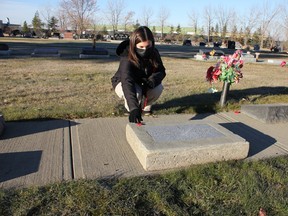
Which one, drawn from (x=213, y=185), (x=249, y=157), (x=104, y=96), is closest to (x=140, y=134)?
(x=213, y=185)

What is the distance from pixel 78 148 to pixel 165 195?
1.32m

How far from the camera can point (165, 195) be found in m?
2.45

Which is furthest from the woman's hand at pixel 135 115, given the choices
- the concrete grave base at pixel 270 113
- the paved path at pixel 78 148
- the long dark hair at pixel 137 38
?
the concrete grave base at pixel 270 113

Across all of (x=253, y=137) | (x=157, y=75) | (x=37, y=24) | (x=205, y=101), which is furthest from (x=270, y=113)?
(x=37, y=24)

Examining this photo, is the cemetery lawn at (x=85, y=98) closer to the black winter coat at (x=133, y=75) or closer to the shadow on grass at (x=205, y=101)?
the shadow on grass at (x=205, y=101)

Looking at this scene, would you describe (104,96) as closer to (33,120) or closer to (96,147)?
(33,120)

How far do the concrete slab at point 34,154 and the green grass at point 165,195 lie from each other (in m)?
0.22

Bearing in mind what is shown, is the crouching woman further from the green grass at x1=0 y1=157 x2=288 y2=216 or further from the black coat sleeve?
the green grass at x1=0 y1=157 x2=288 y2=216

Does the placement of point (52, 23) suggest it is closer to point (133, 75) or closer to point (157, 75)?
point (157, 75)

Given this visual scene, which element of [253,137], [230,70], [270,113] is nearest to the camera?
[253,137]

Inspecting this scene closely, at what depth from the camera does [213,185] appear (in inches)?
105

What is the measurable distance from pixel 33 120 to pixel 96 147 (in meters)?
1.39

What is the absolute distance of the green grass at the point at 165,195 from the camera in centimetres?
227

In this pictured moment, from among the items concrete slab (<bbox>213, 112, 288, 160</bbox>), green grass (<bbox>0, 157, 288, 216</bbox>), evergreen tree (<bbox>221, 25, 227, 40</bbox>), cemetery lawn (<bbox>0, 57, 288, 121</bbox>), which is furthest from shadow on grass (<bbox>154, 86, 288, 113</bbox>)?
evergreen tree (<bbox>221, 25, 227, 40</bbox>)
